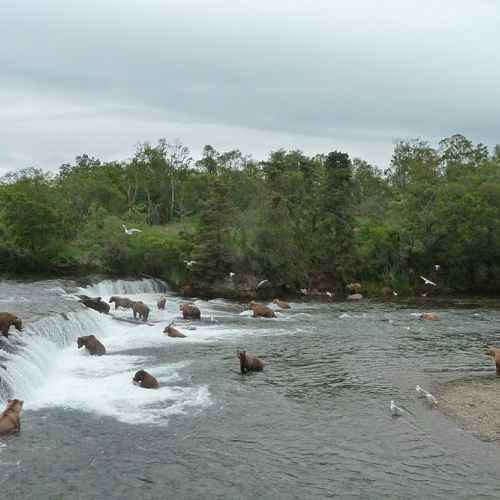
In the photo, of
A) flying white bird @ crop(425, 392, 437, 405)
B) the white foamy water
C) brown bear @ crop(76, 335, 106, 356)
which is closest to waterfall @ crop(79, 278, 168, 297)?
the white foamy water

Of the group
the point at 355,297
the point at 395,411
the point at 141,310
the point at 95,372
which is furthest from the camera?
the point at 355,297

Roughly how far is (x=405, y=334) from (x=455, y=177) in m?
31.4

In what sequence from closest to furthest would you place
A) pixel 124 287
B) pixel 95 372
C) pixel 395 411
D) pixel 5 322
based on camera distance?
pixel 395 411, pixel 95 372, pixel 5 322, pixel 124 287

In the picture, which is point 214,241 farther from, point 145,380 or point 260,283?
point 145,380

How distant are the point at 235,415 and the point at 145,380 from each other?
147 inches

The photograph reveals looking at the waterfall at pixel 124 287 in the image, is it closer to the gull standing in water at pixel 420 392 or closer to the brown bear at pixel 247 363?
the brown bear at pixel 247 363

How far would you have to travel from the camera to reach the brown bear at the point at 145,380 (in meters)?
19.2

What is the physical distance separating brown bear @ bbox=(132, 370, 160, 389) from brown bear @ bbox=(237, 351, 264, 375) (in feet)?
11.3

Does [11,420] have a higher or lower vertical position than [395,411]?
higher

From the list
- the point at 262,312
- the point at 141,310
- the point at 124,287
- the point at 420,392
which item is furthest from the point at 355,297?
the point at 420,392

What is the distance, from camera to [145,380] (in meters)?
19.2

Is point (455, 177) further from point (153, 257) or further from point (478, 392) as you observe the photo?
point (478, 392)

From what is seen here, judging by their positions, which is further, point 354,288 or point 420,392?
point 354,288

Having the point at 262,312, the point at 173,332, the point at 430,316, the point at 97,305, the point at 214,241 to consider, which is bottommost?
the point at 430,316
